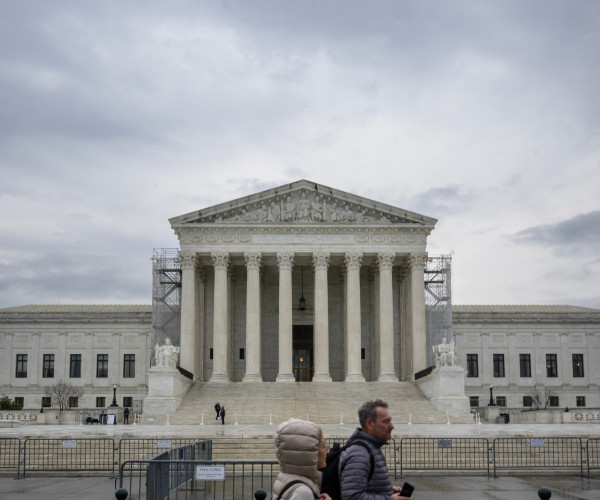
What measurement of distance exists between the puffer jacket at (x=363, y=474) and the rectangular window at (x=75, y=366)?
224ft

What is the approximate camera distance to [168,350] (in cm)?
5241

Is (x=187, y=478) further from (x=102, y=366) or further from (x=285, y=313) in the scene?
(x=102, y=366)

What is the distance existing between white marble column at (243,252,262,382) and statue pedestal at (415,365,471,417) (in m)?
13.6

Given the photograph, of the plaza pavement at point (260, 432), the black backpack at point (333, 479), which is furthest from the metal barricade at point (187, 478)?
the plaza pavement at point (260, 432)

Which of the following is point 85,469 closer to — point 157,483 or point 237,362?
point 157,483

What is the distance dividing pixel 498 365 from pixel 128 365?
113ft

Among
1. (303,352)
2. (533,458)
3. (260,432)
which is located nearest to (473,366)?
(303,352)

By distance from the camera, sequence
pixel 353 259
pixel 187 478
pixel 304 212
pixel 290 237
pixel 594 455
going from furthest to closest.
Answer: pixel 304 212 < pixel 290 237 < pixel 353 259 < pixel 594 455 < pixel 187 478

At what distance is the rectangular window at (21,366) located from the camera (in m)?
72.5

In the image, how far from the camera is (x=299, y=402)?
52.2 m

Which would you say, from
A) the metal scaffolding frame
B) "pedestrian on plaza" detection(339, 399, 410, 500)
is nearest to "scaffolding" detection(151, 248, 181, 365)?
the metal scaffolding frame

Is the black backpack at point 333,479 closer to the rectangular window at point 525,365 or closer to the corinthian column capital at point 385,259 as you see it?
the corinthian column capital at point 385,259

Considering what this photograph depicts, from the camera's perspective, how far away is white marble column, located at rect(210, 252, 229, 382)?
5897cm

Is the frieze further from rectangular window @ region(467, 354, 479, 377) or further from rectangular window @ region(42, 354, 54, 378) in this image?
rectangular window @ region(42, 354, 54, 378)
